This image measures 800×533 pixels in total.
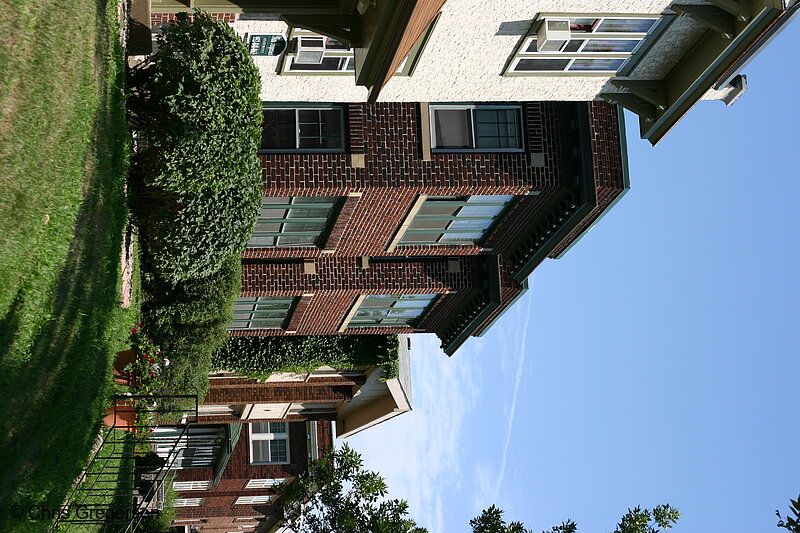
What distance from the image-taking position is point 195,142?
63.5 ft

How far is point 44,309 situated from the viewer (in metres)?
13.9

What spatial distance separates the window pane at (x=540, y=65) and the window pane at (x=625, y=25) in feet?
5.01

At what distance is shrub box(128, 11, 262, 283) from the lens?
754 inches

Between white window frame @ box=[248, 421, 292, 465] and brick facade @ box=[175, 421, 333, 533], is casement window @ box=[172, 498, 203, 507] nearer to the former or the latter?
brick facade @ box=[175, 421, 333, 533]

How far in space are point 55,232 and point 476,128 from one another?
15.0 meters

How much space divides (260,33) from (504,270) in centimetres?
1348

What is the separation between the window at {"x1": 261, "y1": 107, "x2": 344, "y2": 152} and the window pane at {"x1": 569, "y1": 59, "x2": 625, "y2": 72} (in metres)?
7.61

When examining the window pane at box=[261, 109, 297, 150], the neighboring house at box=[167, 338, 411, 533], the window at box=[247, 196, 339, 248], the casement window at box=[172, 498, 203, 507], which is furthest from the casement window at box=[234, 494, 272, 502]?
the window pane at box=[261, 109, 297, 150]

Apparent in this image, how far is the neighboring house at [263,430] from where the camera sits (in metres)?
43.1

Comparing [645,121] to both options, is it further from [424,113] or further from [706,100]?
[424,113]

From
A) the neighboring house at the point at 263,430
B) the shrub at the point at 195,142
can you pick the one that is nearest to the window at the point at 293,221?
the shrub at the point at 195,142

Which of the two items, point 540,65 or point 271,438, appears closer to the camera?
point 540,65

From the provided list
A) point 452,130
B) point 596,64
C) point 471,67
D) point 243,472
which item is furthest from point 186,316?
point 243,472

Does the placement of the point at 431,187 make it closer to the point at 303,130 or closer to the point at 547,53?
the point at 303,130
